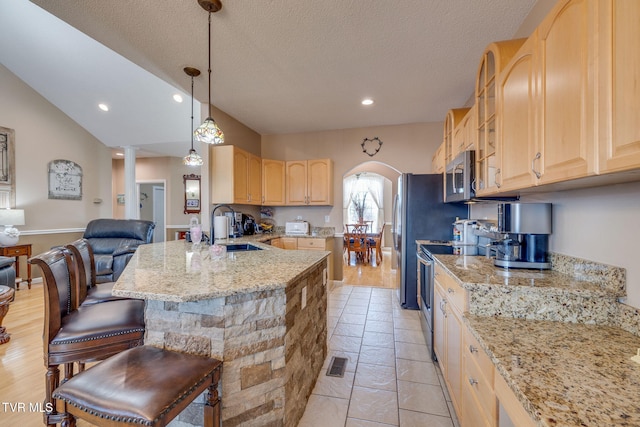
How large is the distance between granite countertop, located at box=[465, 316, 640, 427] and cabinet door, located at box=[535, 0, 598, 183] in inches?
23.2

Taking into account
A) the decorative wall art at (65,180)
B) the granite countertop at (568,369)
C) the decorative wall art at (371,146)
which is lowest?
the granite countertop at (568,369)

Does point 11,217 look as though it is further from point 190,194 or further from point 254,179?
point 254,179

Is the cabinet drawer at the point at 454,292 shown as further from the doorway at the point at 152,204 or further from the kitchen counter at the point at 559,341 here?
the doorway at the point at 152,204

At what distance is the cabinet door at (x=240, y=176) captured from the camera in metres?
3.79

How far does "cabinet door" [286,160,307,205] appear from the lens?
4637 mm

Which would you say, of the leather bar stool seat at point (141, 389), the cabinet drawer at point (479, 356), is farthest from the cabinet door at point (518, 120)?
the leather bar stool seat at point (141, 389)

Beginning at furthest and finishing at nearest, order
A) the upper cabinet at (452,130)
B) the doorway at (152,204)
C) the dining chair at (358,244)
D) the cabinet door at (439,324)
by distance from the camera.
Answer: the doorway at (152,204) → the dining chair at (358,244) → the upper cabinet at (452,130) → the cabinet door at (439,324)

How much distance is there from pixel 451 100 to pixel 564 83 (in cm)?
270

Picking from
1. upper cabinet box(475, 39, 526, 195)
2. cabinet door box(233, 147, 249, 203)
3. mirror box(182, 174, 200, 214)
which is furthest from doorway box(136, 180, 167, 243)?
upper cabinet box(475, 39, 526, 195)

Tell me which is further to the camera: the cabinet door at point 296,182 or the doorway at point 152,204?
the doorway at point 152,204

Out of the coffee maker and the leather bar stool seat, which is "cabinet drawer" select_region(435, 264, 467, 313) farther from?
the leather bar stool seat

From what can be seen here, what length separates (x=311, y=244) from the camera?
4.30 metres

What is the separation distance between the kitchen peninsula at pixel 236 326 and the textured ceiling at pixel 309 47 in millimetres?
1854

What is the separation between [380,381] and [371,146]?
3.51 meters
